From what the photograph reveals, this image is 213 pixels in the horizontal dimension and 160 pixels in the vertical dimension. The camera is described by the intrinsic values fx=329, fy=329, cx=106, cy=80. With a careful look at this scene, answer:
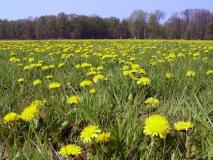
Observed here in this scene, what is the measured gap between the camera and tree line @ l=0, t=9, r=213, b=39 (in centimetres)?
6638

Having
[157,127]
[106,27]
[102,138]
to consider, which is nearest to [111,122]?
[102,138]

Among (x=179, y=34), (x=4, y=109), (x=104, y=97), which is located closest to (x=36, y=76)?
(x=4, y=109)

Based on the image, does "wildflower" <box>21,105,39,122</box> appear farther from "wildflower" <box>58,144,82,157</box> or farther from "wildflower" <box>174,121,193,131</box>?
"wildflower" <box>174,121,193,131</box>

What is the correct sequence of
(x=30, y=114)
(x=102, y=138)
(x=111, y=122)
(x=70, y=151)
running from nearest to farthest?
(x=70, y=151)
(x=102, y=138)
(x=30, y=114)
(x=111, y=122)

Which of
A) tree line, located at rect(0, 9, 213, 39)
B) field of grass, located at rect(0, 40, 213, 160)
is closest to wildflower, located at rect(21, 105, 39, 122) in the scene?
field of grass, located at rect(0, 40, 213, 160)

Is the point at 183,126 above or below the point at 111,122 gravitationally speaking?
above

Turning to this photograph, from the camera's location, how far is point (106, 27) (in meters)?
72.2

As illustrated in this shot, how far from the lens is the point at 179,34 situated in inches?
2717

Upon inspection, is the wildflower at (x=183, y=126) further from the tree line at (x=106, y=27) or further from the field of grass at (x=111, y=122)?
the tree line at (x=106, y=27)

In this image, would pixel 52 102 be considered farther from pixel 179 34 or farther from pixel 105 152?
pixel 179 34

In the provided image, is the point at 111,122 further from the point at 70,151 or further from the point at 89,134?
the point at 70,151

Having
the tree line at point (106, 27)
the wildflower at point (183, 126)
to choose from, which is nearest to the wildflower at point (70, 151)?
the wildflower at point (183, 126)

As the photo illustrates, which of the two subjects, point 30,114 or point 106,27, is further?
point 106,27

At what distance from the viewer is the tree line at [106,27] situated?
66375mm
